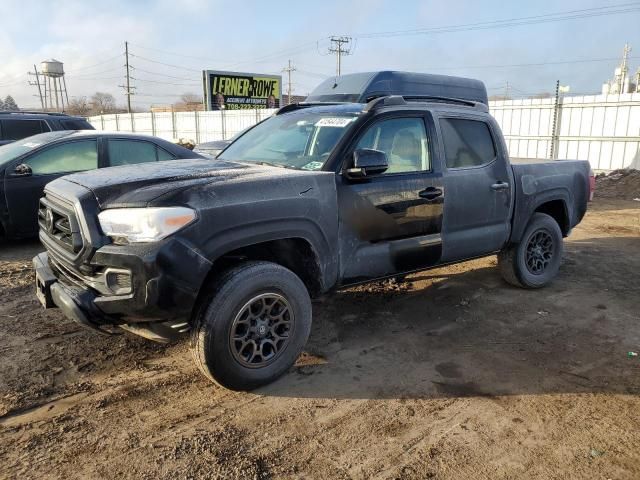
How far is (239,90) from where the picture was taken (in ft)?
111

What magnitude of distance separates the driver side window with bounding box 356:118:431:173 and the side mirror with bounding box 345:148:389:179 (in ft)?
0.91

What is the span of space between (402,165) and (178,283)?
83.5 inches

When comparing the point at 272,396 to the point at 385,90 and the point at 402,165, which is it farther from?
the point at 385,90

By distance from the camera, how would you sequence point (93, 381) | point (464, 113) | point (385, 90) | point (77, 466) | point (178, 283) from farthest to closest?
1. point (385, 90)
2. point (464, 113)
3. point (93, 381)
4. point (178, 283)
5. point (77, 466)

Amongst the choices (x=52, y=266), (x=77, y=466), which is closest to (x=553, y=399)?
(x=77, y=466)

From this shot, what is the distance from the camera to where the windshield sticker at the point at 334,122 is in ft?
13.0

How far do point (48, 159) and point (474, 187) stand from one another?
5.37m

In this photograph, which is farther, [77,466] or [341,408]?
[341,408]

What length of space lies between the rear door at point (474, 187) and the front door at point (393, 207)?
184 millimetres

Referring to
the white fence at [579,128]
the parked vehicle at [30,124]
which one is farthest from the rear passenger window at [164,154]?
the white fence at [579,128]

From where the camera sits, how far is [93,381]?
3416 millimetres

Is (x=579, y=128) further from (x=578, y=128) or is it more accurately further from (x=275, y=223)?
(x=275, y=223)

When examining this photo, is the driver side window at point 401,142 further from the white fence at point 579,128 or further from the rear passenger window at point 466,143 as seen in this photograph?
the white fence at point 579,128

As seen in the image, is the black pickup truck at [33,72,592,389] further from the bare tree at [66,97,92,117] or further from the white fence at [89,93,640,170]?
the bare tree at [66,97,92,117]
